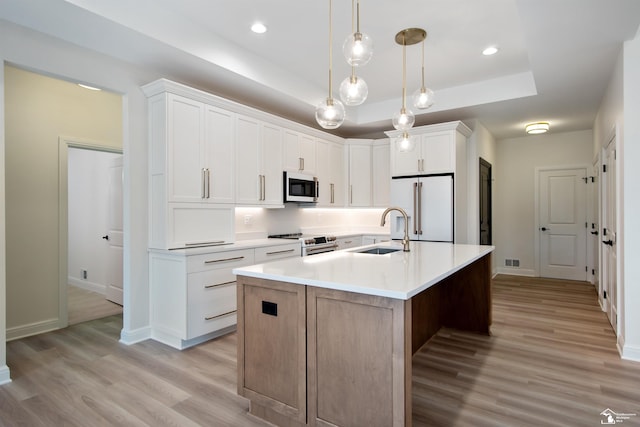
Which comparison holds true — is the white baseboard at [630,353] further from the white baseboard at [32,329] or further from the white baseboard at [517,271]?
the white baseboard at [32,329]

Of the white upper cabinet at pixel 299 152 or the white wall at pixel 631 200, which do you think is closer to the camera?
the white wall at pixel 631 200

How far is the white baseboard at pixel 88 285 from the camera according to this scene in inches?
201

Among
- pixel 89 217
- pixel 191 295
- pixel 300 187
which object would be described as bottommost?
pixel 191 295

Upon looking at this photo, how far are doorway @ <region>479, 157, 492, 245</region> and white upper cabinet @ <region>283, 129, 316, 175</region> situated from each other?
2653mm

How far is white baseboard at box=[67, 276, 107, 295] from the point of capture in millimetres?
5113

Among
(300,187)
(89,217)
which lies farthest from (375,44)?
(89,217)

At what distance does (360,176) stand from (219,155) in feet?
8.91

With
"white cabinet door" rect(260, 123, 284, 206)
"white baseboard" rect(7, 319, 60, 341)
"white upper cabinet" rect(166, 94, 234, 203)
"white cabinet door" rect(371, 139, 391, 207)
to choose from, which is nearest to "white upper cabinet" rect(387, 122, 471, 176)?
"white cabinet door" rect(371, 139, 391, 207)

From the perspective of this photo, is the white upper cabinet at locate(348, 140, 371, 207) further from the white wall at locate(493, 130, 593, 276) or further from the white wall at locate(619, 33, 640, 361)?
the white wall at locate(619, 33, 640, 361)

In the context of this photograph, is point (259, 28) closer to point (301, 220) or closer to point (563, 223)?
point (301, 220)

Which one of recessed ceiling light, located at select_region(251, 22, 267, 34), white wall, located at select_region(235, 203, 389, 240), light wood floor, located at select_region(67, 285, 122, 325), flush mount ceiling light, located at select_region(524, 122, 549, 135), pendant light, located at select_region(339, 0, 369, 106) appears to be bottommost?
light wood floor, located at select_region(67, 285, 122, 325)

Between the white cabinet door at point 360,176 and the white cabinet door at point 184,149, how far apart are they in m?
2.85

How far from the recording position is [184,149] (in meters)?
3.31

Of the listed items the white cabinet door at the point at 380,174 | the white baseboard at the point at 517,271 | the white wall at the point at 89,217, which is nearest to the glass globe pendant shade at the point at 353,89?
the white cabinet door at the point at 380,174
